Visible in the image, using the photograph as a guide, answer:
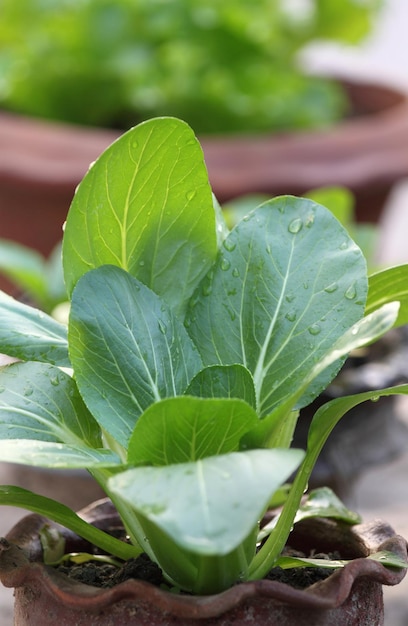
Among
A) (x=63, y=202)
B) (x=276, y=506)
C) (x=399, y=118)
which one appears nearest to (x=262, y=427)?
(x=276, y=506)

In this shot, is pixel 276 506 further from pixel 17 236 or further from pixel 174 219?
pixel 17 236

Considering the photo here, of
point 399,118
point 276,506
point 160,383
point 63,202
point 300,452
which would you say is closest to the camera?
point 300,452

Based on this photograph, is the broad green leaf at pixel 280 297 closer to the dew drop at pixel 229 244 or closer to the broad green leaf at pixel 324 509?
the dew drop at pixel 229 244

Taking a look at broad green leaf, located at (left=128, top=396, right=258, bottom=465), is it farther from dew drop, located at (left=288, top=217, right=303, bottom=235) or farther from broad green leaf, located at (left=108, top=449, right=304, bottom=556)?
dew drop, located at (left=288, top=217, right=303, bottom=235)

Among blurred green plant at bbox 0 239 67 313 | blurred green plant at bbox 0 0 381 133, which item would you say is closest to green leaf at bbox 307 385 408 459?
blurred green plant at bbox 0 239 67 313

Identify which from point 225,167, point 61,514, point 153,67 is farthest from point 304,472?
point 153,67
